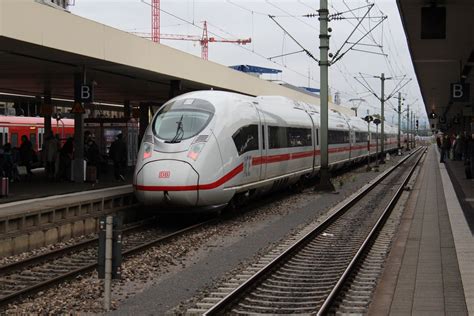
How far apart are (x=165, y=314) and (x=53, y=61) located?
40.4 ft

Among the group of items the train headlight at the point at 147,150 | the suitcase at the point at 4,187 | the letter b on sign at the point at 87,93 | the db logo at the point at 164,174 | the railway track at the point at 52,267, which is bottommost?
the railway track at the point at 52,267

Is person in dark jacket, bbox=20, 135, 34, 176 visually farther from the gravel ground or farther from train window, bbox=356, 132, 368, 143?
train window, bbox=356, 132, 368, 143

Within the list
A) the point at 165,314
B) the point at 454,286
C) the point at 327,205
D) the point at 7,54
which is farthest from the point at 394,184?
the point at 165,314

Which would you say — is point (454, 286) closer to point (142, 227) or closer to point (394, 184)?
point (142, 227)

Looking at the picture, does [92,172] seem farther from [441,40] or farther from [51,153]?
[441,40]

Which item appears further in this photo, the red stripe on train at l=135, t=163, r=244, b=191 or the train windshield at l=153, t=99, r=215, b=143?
the train windshield at l=153, t=99, r=215, b=143

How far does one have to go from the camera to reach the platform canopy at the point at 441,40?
1170cm

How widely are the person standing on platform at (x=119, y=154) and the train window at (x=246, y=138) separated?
5.76m

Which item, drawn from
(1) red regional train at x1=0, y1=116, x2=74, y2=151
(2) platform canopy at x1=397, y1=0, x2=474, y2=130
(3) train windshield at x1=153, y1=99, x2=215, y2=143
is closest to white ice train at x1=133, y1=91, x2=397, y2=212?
Result: (3) train windshield at x1=153, y1=99, x2=215, y2=143

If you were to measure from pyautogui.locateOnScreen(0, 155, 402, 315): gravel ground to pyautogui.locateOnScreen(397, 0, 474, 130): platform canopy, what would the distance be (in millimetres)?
5033

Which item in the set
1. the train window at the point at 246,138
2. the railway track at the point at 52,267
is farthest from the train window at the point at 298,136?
the railway track at the point at 52,267

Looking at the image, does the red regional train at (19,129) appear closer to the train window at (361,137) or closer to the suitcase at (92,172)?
the suitcase at (92,172)

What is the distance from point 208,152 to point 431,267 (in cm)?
537

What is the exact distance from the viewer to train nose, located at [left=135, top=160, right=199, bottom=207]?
12148 mm
